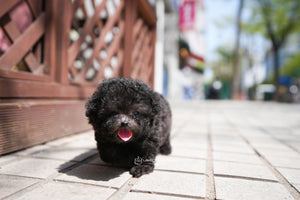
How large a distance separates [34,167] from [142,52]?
18.4ft

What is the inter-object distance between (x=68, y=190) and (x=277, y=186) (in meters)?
1.64

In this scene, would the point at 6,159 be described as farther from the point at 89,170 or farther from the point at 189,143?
the point at 189,143

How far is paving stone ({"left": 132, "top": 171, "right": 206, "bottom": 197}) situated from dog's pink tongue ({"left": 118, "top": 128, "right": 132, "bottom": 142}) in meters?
0.38

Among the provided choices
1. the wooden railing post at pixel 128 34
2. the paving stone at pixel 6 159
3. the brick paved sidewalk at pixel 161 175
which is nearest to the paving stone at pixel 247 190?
the brick paved sidewalk at pixel 161 175

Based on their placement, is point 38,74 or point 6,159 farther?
point 38,74

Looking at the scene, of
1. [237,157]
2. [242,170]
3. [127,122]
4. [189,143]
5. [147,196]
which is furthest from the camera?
[189,143]

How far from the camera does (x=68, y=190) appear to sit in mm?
1900

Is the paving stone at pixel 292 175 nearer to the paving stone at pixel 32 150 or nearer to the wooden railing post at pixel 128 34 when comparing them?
the paving stone at pixel 32 150

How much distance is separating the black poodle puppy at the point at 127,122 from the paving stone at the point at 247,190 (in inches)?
25.4

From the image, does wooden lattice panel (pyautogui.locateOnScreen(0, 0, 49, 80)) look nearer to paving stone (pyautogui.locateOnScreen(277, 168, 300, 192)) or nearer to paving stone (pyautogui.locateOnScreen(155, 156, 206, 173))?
paving stone (pyautogui.locateOnScreen(155, 156, 206, 173))

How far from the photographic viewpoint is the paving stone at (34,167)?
2.24m

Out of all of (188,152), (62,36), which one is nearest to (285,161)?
(188,152)

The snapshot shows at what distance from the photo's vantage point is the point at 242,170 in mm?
2574

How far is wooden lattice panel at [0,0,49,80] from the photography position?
2.82 metres
